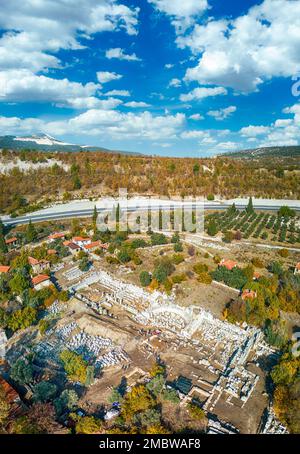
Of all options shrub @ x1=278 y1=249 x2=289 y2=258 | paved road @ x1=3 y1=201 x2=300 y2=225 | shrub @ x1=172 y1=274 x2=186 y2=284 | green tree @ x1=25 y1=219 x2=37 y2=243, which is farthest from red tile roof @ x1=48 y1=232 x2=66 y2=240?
shrub @ x1=278 y1=249 x2=289 y2=258

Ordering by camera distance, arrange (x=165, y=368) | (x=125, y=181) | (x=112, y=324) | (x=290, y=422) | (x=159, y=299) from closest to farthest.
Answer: (x=290, y=422) → (x=165, y=368) → (x=112, y=324) → (x=159, y=299) → (x=125, y=181)

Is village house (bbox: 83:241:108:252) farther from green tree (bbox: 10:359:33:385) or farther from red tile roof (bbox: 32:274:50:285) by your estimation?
green tree (bbox: 10:359:33:385)

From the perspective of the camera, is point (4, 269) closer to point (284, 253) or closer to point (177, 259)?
point (177, 259)

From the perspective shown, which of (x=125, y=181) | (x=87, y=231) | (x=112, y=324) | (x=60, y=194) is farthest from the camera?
(x=125, y=181)

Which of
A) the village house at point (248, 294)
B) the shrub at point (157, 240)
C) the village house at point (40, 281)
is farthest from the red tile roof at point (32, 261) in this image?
the village house at point (248, 294)

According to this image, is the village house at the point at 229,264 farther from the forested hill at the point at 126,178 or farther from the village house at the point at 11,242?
the forested hill at the point at 126,178

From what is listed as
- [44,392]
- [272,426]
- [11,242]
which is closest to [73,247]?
[11,242]

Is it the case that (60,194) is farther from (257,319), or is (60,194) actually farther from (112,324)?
(257,319)

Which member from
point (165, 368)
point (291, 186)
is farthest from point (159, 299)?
point (291, 186)
